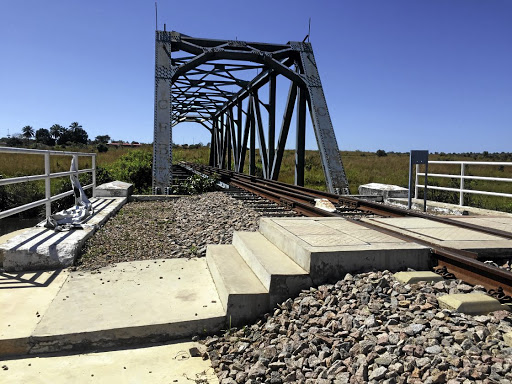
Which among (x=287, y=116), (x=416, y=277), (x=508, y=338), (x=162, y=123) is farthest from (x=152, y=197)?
(x=508, y=338)

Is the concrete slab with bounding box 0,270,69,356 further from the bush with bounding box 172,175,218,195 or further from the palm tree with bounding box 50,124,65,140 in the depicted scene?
the palm tree with bounding box 50,124,65,140

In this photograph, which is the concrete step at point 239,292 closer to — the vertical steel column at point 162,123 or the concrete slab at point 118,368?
the concrete slab at point 118,368

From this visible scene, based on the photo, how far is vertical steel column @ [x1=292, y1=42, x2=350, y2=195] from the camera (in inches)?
428

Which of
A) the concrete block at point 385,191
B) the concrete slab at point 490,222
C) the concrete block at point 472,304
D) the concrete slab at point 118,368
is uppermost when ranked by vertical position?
the concrete block at point 385,191

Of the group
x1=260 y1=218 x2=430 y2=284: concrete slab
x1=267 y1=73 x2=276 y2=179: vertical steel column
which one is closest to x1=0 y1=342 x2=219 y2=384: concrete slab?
x1=260 y1=218 x2=430 y2=284: concrete slab

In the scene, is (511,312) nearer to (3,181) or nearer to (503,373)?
(503,373)

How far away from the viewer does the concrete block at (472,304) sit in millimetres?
2668

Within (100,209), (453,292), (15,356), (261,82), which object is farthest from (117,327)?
(261,82)

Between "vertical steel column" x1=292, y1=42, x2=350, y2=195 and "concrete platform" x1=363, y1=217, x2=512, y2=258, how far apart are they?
203 inches

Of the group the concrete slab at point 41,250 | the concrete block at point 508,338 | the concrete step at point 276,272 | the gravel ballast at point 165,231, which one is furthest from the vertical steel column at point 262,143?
the concrete block at point 508,338

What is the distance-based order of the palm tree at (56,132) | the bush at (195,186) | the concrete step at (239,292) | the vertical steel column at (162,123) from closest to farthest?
1. the concrete step at (239,292)
2. the vertical steel column at (162,123)
3. the bush at (195,186)
4. the palm tree at (56,132)

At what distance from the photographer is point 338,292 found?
3.17m

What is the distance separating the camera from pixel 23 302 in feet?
11.8

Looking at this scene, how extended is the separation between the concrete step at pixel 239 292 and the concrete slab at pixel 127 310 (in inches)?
3.5
